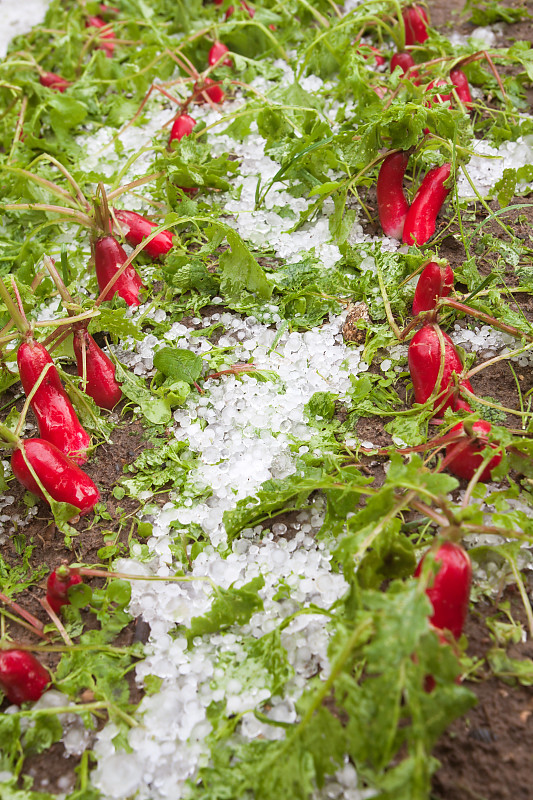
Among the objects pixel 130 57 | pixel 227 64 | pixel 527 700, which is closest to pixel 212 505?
pixel 527 700

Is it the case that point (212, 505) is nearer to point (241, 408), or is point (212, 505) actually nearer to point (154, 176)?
point (241, 408)

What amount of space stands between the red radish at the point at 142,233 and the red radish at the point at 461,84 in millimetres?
1131

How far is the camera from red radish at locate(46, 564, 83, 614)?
4.16ft

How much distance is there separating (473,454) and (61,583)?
878 mm

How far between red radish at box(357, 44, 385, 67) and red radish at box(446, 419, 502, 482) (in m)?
1.67

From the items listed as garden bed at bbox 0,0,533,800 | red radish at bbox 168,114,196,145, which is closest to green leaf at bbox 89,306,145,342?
garden bed at bbox 0,0,533,800

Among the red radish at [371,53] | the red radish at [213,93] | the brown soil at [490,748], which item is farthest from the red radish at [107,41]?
the brown soil at [490,748]

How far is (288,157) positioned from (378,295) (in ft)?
1.78

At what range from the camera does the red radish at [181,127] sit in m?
2.21

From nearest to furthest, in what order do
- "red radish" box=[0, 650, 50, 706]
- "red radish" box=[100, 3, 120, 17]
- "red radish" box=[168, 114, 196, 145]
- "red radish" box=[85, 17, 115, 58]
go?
"red radish" box=[0, 650, 50, 706] → "red radish" box=[168, 114, 196, 145] → "red radish" box=[85, 17, 115, 58] → "red radish" box=[100, 3, 120, 17]

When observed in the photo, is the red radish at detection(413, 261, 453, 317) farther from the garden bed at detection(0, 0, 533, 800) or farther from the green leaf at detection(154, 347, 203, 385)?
the green leaf at detection(154, 347, 203, 385)

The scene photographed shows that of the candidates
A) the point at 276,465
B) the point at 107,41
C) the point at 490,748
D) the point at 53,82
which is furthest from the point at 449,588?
the point at 107,41

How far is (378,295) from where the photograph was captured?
1.78 metres

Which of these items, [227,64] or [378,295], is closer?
[378,295]
